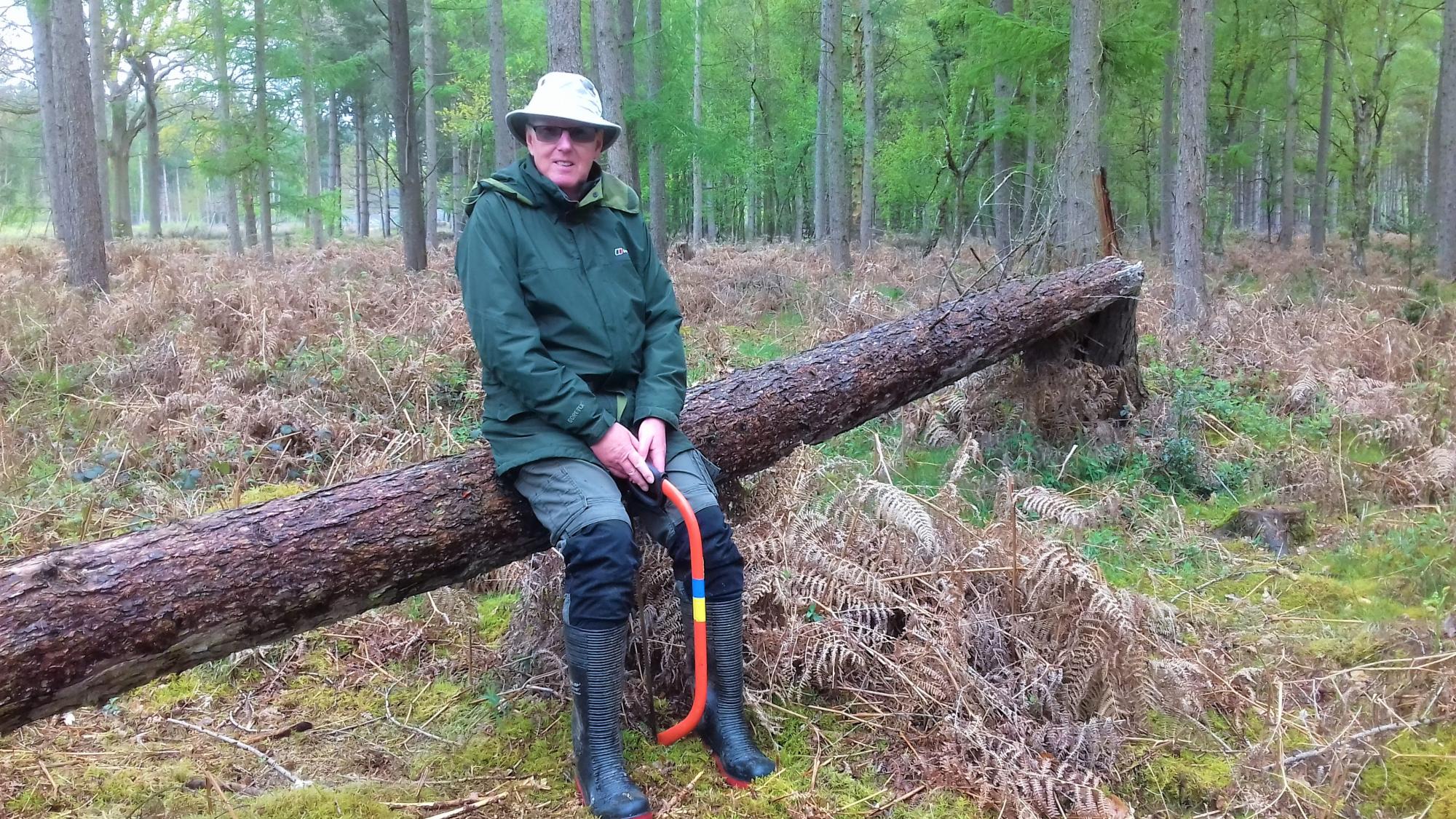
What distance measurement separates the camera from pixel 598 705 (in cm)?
274

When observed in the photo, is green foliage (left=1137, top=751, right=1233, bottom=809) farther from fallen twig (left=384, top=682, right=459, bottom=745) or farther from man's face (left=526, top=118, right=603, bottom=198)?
man's face (left=526, top=118, right=603, bottom=198)

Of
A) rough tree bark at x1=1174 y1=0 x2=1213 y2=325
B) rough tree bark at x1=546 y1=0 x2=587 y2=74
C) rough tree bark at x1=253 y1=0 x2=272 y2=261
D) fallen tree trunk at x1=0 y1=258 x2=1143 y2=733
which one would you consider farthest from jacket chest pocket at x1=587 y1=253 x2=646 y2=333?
rough tree bark at x1=253 y1=0 x2=272 y2=261

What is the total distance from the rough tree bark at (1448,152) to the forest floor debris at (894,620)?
6997 millimetres

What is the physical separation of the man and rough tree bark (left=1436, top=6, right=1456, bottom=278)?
14.0 m

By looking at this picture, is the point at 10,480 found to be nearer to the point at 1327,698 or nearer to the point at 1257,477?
the point at 1327,698

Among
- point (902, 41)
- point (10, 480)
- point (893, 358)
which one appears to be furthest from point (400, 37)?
point (902, 41)

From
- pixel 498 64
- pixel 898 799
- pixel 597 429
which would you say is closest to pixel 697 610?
pixel 597 429

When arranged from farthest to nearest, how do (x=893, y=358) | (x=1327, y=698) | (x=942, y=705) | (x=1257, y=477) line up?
(x=1257, y=477) → (x=893, y=358) → (x=1327, y=698) → (x=942, y=705)

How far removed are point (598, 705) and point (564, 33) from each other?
8.01m

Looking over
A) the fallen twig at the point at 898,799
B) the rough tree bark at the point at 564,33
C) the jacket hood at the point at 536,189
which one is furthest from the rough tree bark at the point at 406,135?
the fallen twig at the point at 898,799

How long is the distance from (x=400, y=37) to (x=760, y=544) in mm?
12518

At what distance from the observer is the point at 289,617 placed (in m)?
2.72

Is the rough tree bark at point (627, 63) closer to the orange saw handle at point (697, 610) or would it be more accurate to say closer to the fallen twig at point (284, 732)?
the fallen twig at point (284, 732)

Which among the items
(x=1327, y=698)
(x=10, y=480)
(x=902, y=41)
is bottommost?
(x=1327, y=698)
